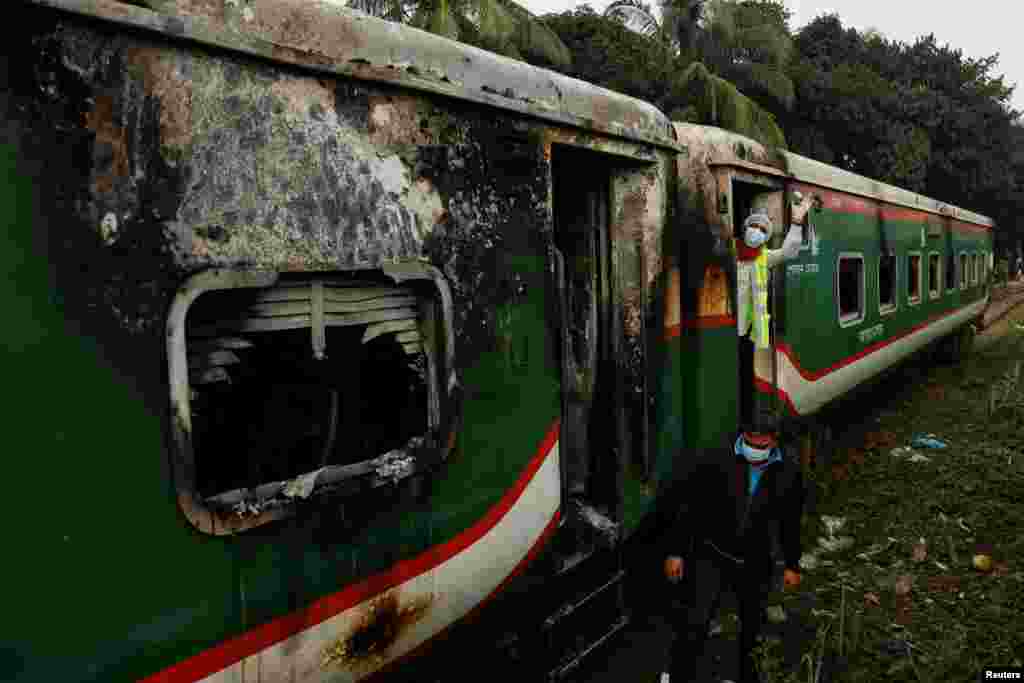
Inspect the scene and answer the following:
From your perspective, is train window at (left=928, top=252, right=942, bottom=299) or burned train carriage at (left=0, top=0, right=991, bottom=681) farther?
train window at (left=928, top=252, right=942, bottom=299)

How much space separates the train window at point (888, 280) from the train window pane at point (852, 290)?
0.82 meters

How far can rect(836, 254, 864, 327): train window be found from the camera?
6344 mm

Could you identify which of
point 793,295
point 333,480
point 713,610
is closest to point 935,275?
point 793,295

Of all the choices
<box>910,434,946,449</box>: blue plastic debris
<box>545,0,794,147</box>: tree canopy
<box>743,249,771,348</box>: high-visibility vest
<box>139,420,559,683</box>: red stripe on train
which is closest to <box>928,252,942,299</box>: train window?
<box>910,434,946,449</box>: blue plastic debris

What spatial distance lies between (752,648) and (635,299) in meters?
1.88

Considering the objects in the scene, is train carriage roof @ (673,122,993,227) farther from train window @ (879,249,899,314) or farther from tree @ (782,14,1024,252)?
tree @ (782,14,1024,252)

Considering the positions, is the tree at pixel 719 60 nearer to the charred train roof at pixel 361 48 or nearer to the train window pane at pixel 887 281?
the train window pane at pixel 887 281

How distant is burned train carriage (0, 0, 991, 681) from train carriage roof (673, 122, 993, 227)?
48cm

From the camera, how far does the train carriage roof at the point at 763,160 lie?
421cm

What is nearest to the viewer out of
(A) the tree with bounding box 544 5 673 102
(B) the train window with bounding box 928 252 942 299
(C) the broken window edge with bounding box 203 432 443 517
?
(C) the broken window edge with bounding box 203 432 443 517

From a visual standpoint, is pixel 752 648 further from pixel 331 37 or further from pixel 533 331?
pixel 331 37

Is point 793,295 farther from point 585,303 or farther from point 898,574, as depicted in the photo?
point 585,303

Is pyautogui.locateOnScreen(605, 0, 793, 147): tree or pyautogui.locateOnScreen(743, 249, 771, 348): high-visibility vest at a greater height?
pyautogui.locateOnScreen(605, 0, 793, 147): tree

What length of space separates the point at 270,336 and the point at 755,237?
3.11 meters
